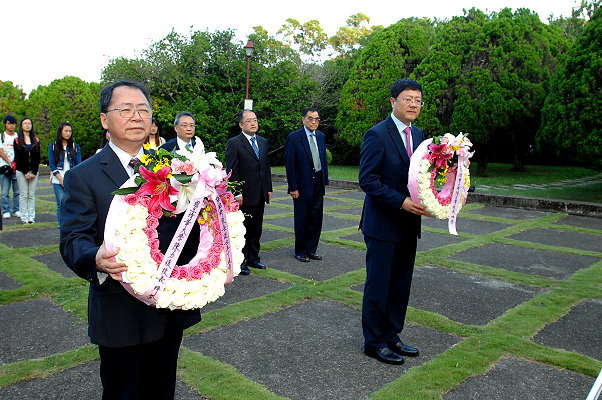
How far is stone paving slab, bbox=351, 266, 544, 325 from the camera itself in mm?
4930

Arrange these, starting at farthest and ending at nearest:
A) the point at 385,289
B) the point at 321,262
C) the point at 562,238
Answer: the point at 562,238, the point at 321,262, the point at 385,289

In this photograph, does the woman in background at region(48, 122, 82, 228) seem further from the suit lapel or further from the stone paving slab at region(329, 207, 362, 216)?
the suit lapel

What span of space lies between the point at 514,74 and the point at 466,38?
2.34 m

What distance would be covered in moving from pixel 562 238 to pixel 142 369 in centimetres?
832

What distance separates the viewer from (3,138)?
9430 mm

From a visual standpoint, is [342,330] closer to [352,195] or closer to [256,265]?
[256,265]

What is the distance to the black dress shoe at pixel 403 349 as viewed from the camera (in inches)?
154

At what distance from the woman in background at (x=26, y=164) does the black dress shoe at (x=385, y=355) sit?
784 cm

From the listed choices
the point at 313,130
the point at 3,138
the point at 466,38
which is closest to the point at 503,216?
the point at 313,130

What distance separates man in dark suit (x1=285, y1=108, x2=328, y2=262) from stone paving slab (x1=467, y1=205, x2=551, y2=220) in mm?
5570

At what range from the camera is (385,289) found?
3.84 m

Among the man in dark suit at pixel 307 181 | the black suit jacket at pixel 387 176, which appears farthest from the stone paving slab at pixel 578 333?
the man in dark suit at pixel 307 181

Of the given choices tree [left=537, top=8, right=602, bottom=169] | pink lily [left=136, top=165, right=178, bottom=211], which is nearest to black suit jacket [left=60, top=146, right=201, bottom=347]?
pink lily [left=136, top=165, right=178, bottom=211]

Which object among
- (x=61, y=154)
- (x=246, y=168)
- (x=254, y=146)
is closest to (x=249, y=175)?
(x=246, y=168)
